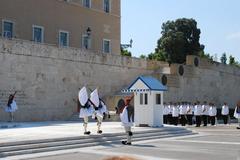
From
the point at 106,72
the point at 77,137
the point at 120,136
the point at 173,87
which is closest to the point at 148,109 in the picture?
the point at 120,136

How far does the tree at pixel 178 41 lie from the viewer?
69500 millimetres

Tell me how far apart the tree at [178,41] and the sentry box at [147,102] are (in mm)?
46059

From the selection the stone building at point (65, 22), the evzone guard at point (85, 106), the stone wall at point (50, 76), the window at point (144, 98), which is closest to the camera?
the evzone guard at point (85, 106)

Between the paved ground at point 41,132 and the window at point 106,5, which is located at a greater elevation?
the window at point 106,5

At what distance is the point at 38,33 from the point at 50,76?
7.94m

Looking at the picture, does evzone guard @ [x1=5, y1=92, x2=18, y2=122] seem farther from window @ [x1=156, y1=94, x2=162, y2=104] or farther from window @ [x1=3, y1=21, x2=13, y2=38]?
window @ [x1=3, y1=21, x2=13, y2=38]

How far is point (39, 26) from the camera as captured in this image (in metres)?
35.7

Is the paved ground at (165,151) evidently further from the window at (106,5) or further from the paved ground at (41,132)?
the window at (106,5)

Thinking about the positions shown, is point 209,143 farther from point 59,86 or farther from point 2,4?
point 2,4

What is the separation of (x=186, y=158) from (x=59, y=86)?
58.0 feet

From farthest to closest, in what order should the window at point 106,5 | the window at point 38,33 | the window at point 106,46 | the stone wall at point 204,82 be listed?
the window at point 106,5 → the window at point 106,46 → the stone wall at point 204,82 → the window at point 38,33

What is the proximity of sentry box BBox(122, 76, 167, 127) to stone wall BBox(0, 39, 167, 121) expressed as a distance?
7893 millimetres

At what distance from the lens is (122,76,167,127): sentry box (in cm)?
2230

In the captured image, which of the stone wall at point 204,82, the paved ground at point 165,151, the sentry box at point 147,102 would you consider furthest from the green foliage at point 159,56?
the paved ground at point 165,151
